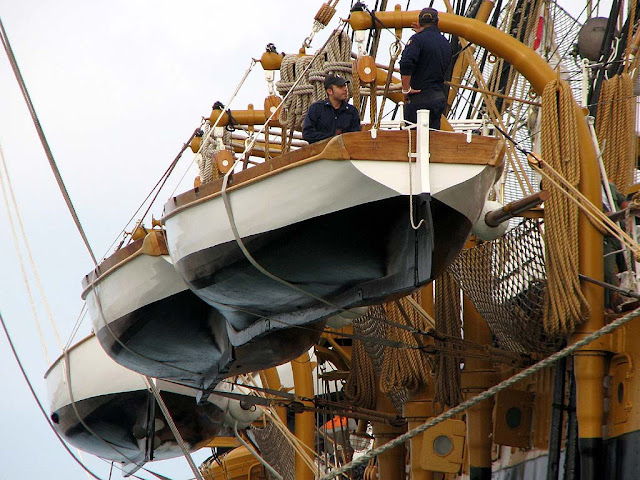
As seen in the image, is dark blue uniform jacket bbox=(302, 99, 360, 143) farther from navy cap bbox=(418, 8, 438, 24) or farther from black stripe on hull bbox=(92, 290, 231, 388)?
black stripe on hull bbox=(92, 290, 231, 388)

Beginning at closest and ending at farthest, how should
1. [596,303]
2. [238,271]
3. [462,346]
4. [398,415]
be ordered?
[238,271] < [596,303] < [462,346] < [398,415]

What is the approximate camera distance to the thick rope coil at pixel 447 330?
1034 centimetres

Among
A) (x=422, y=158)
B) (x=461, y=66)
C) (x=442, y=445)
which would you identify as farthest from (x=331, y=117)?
(x=461, y=66)

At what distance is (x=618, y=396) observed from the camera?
7867mm

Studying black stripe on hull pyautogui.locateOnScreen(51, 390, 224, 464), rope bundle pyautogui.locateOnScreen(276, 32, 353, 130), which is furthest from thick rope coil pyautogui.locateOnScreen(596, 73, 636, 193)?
black stripe on hull pyautogui.locateOnScreen(51, 390, 224, 464)

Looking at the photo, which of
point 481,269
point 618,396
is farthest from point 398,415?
point 618,396

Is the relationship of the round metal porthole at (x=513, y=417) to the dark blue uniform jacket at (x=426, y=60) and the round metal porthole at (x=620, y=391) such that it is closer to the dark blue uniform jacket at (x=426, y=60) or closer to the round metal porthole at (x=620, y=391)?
the round metal porthole at (x=620, y=391)

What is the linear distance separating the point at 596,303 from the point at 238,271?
244 centimetres

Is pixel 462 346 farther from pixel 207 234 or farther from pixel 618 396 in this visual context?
pixel 207 234

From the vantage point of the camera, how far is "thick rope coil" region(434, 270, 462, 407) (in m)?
10.3

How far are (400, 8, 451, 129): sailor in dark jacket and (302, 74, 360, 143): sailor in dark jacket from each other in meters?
0.39

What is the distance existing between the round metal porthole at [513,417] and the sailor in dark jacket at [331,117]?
283 centimetres

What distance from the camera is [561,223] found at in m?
8.12

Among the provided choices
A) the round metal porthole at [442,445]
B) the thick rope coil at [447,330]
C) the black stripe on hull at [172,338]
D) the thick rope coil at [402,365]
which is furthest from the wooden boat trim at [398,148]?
the round metal porthole at [442,445]
